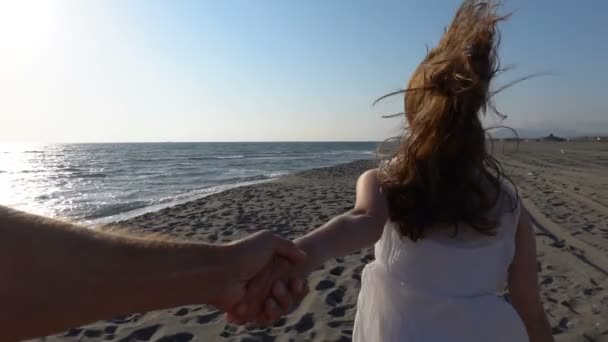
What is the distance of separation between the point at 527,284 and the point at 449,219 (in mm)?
502

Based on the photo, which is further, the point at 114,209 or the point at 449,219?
the point at 114,209

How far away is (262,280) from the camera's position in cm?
191

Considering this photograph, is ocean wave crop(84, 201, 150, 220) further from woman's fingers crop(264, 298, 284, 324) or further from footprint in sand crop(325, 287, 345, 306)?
woman's fingers crop(264, 298, 284, 324)

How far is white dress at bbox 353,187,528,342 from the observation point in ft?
5.27

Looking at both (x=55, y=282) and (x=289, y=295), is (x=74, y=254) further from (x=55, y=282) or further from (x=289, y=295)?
(x=289, y=295)

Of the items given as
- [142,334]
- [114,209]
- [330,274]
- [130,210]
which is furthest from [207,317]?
[114,209]

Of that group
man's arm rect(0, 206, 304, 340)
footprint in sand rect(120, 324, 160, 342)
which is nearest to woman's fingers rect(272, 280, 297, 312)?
man's arm rect(0, 206, 304, 340)

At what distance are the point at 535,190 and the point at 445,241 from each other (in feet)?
42.7

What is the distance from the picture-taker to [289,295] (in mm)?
1986

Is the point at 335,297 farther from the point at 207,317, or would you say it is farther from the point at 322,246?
the point at 322,246

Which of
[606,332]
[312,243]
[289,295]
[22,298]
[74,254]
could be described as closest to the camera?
[22,298]

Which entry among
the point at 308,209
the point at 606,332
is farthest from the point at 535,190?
the point at 606,332

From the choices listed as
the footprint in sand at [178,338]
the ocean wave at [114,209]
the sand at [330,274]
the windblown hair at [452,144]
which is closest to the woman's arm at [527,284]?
the windblown hair at [452,144]

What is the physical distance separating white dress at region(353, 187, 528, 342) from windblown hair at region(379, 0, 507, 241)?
0.06 m
